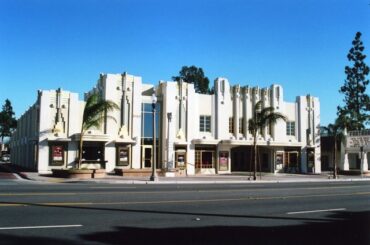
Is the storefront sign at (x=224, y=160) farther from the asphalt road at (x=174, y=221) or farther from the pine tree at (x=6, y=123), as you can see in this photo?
the pine tree at (x=6, y=123)

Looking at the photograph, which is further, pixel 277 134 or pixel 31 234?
pixel 277 134

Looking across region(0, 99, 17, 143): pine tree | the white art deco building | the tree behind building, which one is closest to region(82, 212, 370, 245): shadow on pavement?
the white art deco building

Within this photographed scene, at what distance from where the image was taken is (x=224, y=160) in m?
40.8

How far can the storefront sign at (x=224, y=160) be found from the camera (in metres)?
40.6

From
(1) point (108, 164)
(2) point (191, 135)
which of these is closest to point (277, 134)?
(2) point (191, 135)

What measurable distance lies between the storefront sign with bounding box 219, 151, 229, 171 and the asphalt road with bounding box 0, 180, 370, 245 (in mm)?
24925

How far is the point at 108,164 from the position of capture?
35.1m

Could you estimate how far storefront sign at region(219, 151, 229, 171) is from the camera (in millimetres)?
40594

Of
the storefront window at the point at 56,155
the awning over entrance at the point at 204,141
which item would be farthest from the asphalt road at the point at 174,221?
the awning over entrance at the point at 204,141

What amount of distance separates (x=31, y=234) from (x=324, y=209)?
936cm

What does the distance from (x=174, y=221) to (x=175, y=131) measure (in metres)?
27.5

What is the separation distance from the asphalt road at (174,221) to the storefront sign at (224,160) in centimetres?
2492

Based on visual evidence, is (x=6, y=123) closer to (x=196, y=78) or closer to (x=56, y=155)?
(x=196, y=78)

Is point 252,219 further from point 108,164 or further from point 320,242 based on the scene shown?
point 108,164
